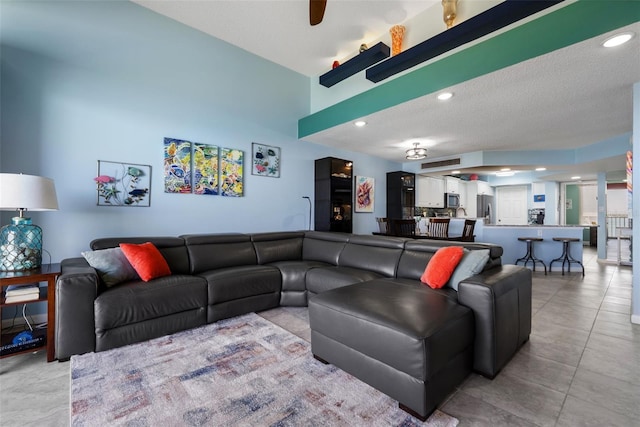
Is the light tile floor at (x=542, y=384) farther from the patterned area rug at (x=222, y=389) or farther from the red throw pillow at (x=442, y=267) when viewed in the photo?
the red throw pillow at (x=442, y=267)

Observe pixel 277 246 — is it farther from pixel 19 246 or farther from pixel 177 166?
pixel 19 246

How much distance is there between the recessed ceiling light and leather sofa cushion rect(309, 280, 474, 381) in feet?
7.52

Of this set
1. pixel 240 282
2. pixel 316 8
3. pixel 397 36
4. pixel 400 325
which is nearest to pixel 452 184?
pixel 397 36

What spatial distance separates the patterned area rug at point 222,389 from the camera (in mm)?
1446

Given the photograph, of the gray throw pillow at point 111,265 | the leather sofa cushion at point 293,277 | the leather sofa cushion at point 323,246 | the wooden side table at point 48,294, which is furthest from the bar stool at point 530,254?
the wooden side table at point 48,294

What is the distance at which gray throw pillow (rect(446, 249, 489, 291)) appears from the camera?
213cm

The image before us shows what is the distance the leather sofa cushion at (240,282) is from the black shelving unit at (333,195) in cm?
195

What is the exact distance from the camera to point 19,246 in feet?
7.11

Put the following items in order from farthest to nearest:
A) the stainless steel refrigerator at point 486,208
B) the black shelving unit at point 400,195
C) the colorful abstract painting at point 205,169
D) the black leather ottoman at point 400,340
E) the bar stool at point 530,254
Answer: the stainless steel refrigerator at point 486,208, the black shelving unit at point 400,195, the bar stool at point 530,254, the colorful abstract painting at point 205,169, the black leather ottoman at point 400,340

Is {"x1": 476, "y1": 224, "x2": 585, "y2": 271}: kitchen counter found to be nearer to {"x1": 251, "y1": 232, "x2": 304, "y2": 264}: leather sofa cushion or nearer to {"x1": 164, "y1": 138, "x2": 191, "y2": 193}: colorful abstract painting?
{"x1": 251, "y1": 232, "x2": 304, "y2": 264}: leather sofa cushion

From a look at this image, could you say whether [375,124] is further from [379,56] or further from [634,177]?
[634,177]

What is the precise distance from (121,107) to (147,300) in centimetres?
231

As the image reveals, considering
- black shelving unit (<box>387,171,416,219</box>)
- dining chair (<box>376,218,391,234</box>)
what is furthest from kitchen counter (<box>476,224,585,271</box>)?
dining chair (<box>376,218,391,234</box>)

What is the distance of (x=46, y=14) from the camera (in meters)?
2.72
